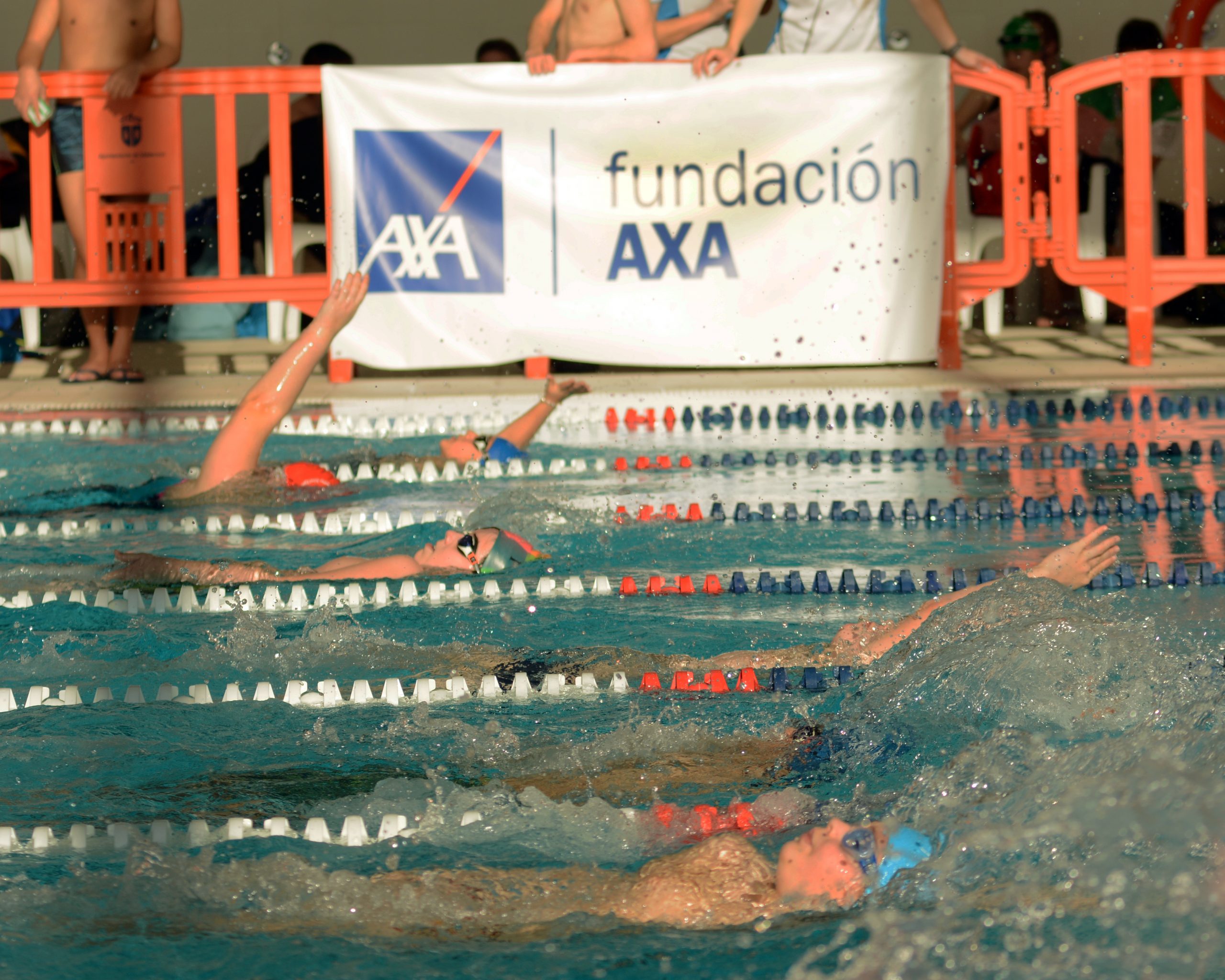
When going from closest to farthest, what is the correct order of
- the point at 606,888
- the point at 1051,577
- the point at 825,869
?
the point at 825,869 → the point at 606,888 → the point at 1051,577

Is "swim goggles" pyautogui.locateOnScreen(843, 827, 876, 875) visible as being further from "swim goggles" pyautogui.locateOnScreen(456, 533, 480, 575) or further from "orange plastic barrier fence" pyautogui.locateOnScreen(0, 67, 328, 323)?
"orange plastic barrier fence" pyautogui.locateOnScreen(0, 67, 328, 323)

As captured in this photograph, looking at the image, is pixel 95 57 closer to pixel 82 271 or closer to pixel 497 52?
pixel 82 271

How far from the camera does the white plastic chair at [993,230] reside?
802cm

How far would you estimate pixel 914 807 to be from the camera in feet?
7.06

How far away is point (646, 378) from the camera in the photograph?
7.21m

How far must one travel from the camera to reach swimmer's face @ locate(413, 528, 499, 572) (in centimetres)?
374

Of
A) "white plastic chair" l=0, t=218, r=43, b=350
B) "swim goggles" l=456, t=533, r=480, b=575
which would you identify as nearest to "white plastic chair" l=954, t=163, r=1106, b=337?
"white plastic chair" l=0, t=218, r=43, b=350

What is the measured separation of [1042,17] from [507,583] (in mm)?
5962

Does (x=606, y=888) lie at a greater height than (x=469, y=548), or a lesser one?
lesser

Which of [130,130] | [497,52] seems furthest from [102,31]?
[497,52]

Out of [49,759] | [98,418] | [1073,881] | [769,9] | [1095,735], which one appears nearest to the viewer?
[1073,881]

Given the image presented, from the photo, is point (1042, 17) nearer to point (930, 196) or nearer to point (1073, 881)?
point (930, 196)

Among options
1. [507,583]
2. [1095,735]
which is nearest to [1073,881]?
[1095,735]

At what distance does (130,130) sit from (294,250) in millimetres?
965
